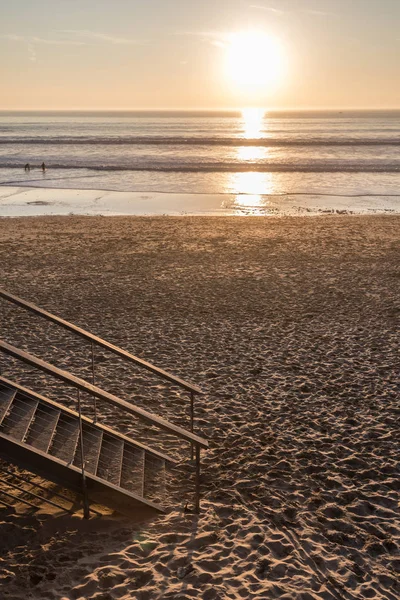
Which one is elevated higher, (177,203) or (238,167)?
(238,167)

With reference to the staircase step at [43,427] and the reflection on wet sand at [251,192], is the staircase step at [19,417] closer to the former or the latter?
the staircase step at [43,427]

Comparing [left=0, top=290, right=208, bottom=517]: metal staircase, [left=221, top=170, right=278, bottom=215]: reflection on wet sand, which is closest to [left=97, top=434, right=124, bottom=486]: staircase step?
[left=0, top=290, right=208, bottom=517]: metal staircase

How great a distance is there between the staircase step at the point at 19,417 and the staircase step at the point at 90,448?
79 cm

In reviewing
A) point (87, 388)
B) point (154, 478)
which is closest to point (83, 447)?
point (154, 478)

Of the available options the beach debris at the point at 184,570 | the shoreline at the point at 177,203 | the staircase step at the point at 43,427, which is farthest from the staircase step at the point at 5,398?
the shoreline at the point at 177,203

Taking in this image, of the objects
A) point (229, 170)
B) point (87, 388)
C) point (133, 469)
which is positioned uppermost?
point (229, 170)

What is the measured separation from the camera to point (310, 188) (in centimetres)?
4294

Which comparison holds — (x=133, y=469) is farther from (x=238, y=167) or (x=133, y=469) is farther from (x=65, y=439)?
(x=238, y=167)

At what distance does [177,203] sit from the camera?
1396 inches

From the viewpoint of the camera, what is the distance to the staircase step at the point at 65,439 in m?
7.02

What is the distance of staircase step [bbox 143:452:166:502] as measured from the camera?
749cm

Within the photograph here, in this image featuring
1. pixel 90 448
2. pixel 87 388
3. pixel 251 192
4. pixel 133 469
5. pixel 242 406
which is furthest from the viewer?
pixel 251 192

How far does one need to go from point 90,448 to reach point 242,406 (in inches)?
134

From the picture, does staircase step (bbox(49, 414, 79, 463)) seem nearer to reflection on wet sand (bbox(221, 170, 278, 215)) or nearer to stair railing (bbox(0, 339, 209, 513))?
stair railing (bbox(0, 339, 209, 513))
